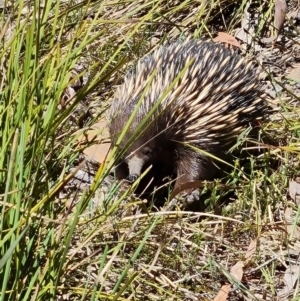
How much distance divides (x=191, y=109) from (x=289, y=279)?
924 mm

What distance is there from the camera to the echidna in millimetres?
2773

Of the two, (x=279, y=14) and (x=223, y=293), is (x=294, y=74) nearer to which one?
(x=279, y=14)

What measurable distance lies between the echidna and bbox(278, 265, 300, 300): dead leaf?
0.69 meters

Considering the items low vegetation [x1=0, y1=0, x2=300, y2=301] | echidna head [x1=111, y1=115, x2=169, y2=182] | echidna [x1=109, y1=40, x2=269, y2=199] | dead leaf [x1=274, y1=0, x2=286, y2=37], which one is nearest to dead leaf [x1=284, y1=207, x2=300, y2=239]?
low vegetation [x1=0, y1=0, x2=300, y2=301]

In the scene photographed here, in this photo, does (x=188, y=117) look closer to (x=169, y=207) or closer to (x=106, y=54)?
(x=169, y=207)

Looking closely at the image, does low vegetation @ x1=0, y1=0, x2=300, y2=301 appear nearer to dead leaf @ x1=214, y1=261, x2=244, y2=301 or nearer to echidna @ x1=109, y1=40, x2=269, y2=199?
dead leaf @ x1=214, y1=261, x2=244, y2=301

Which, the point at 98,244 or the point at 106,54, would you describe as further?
the point at 106,54

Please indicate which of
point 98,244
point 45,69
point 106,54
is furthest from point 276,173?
point 45,69

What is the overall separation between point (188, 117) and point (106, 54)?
80 cm

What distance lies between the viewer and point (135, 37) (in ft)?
11.8

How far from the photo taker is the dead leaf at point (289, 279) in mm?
2168

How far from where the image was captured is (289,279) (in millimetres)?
2219

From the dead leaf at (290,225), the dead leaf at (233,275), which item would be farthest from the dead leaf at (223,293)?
the dead leaf at (290,225)

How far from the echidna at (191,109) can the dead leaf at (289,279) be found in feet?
2.26
